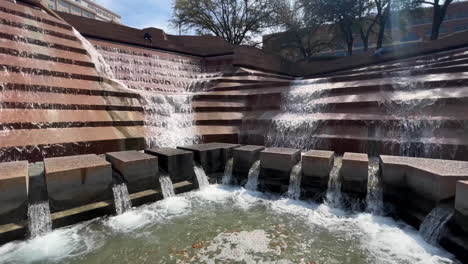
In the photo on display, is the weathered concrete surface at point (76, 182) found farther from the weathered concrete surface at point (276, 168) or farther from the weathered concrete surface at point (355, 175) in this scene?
the weathered concrete surface at point (355, 175)

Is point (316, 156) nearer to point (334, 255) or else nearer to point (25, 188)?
point (334, 255)

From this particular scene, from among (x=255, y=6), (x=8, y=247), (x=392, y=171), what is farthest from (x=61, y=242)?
(x=255, y=6)

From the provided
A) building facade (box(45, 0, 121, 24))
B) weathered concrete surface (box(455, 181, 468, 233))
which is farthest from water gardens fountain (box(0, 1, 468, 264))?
building facade (box(45, 0, 121, 24))

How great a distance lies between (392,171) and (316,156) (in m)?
1.43

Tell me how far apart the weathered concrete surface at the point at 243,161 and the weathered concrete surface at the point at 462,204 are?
399 cm

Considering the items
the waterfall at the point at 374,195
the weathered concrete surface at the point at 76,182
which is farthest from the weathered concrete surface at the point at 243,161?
the weathered concrete surface at the point at 76,182

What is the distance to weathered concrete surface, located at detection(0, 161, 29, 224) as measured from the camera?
12.0 feet

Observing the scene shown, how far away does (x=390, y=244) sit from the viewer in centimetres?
370

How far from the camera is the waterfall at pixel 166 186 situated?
18.0 ft

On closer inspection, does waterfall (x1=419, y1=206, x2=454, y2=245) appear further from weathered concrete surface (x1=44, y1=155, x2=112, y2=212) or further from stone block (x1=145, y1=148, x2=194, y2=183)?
weathered concrete surface (x1=44, y1=155, x2=112, y2=212)

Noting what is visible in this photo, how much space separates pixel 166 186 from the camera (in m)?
5.57

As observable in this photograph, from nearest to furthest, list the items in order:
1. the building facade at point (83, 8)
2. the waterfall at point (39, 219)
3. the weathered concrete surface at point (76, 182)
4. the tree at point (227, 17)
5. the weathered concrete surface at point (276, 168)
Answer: the waterfall at point (39, 219), the weathered concrete surface at point (76, 182), the weathered concrete surface at point (276, 168), the tree at point (227, 17), the building facade at point (83, 8)

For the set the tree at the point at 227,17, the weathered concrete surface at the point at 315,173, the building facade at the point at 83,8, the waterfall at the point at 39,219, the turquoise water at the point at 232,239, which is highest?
the building facade at the point at 83,8

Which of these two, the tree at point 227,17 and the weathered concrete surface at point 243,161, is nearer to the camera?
the weathered concrete surface at point 243,161
